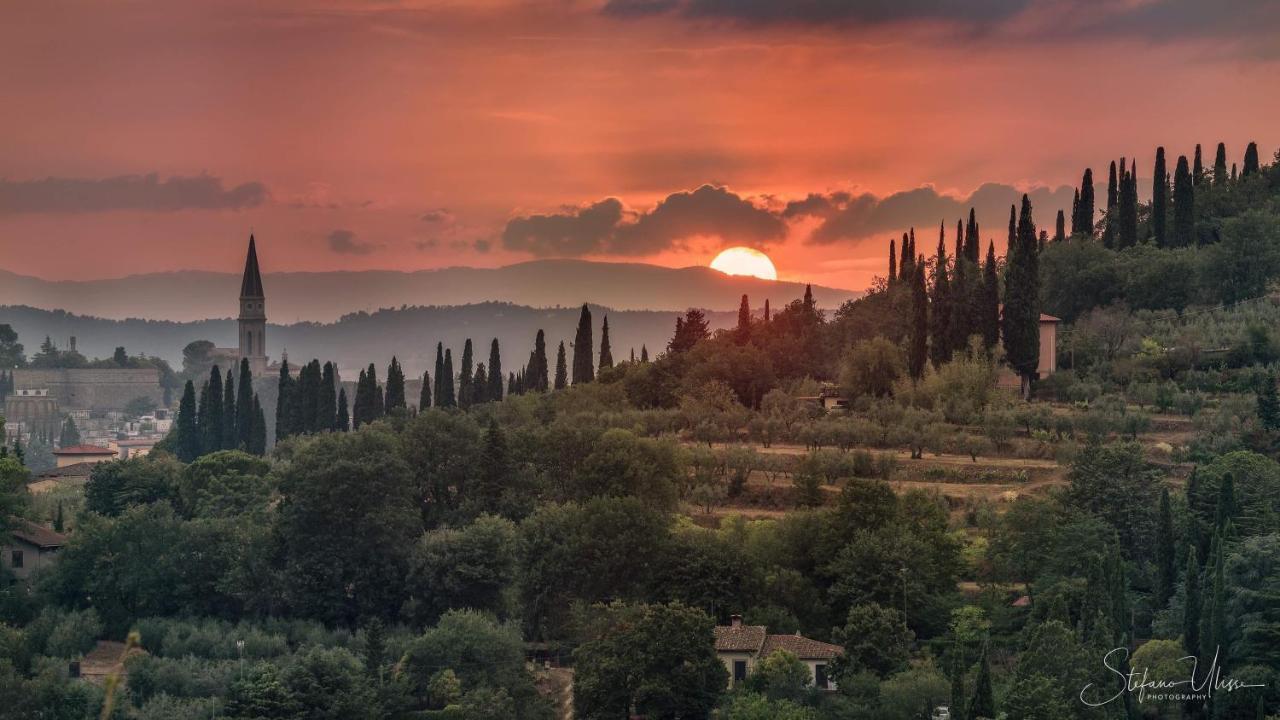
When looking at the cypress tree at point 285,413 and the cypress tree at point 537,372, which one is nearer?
the cypress tree at point 537,372

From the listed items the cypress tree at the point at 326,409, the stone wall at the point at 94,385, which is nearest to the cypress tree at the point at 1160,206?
the cypress tree at the point at 326,409

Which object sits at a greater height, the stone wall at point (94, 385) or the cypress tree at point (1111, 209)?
the cypress tree at point (1111, 209)

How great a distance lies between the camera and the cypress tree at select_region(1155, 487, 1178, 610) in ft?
112

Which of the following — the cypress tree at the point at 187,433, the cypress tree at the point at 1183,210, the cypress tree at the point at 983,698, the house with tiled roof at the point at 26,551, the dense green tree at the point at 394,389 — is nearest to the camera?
the cypress tree at the point at 983,698

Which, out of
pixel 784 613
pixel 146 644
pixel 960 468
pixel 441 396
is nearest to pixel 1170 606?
pixel 784 613

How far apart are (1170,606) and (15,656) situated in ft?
72.8

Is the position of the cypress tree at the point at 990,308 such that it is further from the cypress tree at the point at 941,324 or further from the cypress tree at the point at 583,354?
the cypress tree at the point at 583,354

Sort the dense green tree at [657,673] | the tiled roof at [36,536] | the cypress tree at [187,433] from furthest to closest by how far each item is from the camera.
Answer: the cypress tree at [187,433]
the tiled roof at [36,536]
the dense green tree at [657,673]

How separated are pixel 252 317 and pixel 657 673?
353 feet

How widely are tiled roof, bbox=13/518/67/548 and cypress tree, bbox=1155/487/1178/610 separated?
2666 cm

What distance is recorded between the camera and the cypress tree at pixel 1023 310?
156ft

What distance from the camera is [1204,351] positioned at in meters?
48.2

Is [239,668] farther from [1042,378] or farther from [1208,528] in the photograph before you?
[1042,378]

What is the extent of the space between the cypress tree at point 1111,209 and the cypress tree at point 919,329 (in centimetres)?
1245
